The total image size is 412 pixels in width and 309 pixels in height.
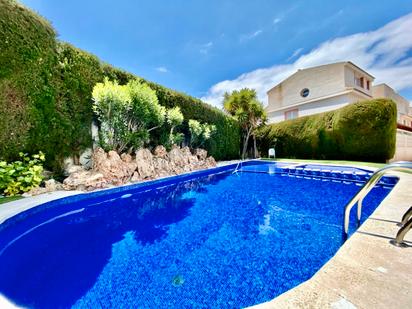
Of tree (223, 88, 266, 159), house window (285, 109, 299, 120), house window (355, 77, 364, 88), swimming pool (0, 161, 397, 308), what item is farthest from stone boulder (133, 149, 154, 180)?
house window (355, 77, 364, 88)

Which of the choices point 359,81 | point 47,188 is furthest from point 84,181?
point 359,81

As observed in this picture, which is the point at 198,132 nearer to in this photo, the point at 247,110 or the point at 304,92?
the point at 247,110

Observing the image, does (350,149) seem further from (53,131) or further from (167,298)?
(53,131)

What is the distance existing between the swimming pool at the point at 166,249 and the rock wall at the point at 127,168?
2.86 ft

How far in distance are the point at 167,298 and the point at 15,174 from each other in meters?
6.03

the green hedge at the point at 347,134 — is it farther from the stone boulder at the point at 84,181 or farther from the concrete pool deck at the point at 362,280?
the stone boulder at the point at 84,181

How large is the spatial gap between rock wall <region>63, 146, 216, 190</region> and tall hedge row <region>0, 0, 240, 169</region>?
1.12m

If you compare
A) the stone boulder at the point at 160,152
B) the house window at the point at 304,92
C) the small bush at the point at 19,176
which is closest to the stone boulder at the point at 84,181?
the small bush at the point at 19,176

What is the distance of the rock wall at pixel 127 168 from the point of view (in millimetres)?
6660

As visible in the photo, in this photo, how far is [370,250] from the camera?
2.01 meters

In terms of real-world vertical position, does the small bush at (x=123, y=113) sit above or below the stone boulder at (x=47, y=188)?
above

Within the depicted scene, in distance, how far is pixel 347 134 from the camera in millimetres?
12930

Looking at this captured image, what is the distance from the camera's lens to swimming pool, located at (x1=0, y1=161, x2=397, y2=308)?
7.50 ft

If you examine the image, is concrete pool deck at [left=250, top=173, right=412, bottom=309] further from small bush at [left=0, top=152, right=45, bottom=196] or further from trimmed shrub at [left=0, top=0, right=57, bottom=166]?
trimmed shrub at [left=0, top=0, right=57, bottom=166]
